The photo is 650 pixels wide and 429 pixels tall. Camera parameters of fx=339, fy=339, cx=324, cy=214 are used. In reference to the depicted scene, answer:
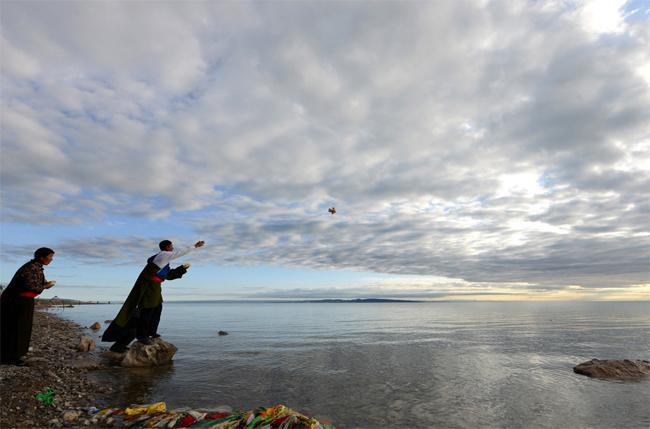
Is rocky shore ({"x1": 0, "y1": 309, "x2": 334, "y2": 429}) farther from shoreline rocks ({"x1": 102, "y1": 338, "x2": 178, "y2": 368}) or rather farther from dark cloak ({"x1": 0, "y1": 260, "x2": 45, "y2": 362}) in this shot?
shoreline rocks ({"x1": 102, "y1": 338, "x2": 178, "y2": 368})

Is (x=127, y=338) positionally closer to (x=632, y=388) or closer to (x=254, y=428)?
(x=254, y=428)

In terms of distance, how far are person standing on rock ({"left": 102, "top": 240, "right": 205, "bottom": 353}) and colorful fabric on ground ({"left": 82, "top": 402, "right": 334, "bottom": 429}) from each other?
4.84 metres

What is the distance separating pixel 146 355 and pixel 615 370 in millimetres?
19810

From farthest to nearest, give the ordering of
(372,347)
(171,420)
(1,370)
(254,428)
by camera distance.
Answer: (372,347) < (1,370) < (171,420) < (254,428)

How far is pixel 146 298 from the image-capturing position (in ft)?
40.5

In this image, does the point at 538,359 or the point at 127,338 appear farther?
the point at 538,359

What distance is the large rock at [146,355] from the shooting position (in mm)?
13539

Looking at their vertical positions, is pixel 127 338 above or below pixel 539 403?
above

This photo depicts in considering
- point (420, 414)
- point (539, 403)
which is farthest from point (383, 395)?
point (539, 403)

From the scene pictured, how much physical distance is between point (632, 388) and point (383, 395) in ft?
31.8

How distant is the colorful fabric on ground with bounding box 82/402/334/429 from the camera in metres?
6.47

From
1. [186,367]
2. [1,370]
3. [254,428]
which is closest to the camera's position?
[254,428]

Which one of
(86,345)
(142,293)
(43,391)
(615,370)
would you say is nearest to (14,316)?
(43,391)

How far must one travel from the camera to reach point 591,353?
21953mm
